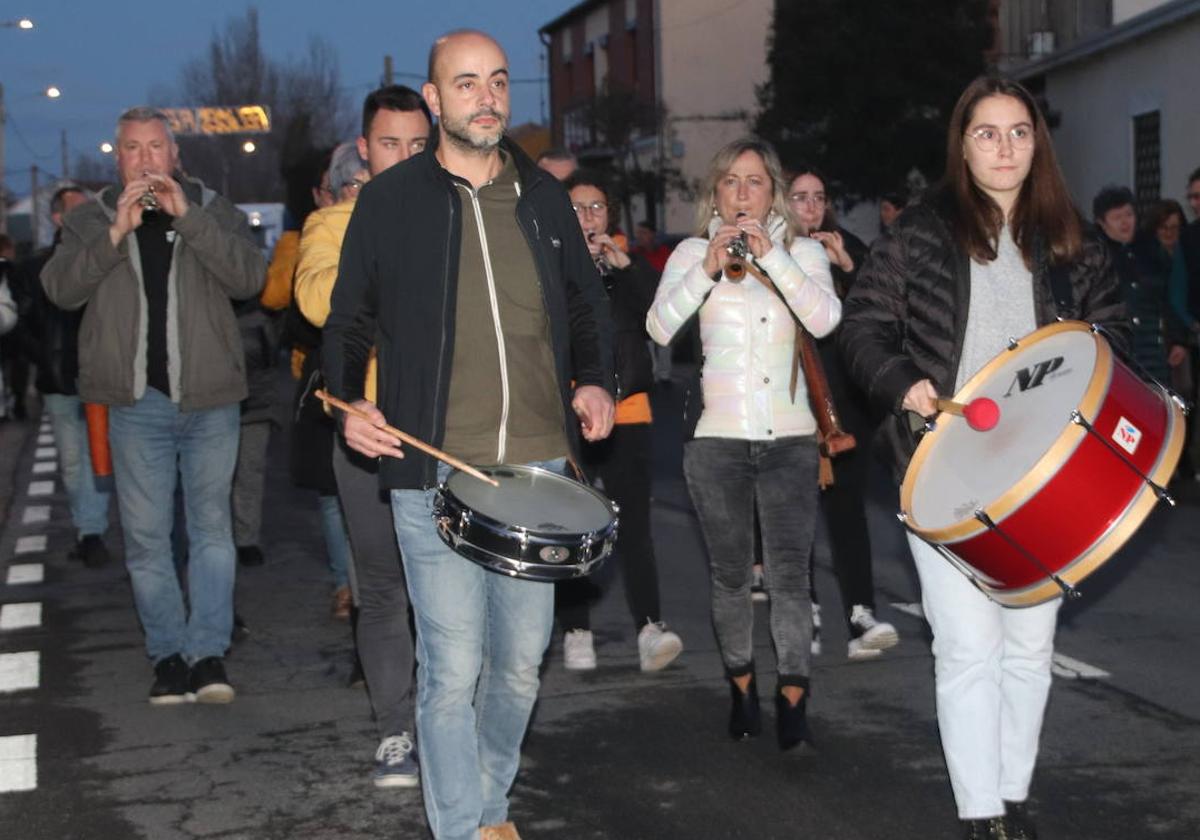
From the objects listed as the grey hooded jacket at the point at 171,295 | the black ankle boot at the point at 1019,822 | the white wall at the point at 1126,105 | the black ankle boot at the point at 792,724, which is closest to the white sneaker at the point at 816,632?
the black ankle boot at the point at 792,724

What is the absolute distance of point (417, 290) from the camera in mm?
4816

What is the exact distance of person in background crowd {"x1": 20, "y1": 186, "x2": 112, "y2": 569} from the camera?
11.2 m

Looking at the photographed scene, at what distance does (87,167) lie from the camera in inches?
4766

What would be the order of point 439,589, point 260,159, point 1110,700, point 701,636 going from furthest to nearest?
point 260,159 < point 701,636 < point 1110,700 < point 439,589

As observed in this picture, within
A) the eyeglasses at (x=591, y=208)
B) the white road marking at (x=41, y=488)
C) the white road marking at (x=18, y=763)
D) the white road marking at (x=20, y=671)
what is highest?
the eyeglasses at (x=591, y=208)

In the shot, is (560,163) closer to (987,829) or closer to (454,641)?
(454,641)

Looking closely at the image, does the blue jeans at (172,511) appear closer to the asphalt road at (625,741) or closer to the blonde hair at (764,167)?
the asphalt road at (625,741)

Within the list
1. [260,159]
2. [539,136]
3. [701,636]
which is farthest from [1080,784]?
[260,159]

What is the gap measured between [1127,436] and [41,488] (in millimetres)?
12780

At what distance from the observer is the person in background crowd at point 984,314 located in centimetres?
498

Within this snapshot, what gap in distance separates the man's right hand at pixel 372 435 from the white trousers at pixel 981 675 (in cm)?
144

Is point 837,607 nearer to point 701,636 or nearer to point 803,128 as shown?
point 701,636

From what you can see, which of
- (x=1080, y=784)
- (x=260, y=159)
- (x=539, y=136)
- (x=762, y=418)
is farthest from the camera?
(x=260, y=159)

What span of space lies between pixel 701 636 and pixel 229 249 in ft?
8.95
